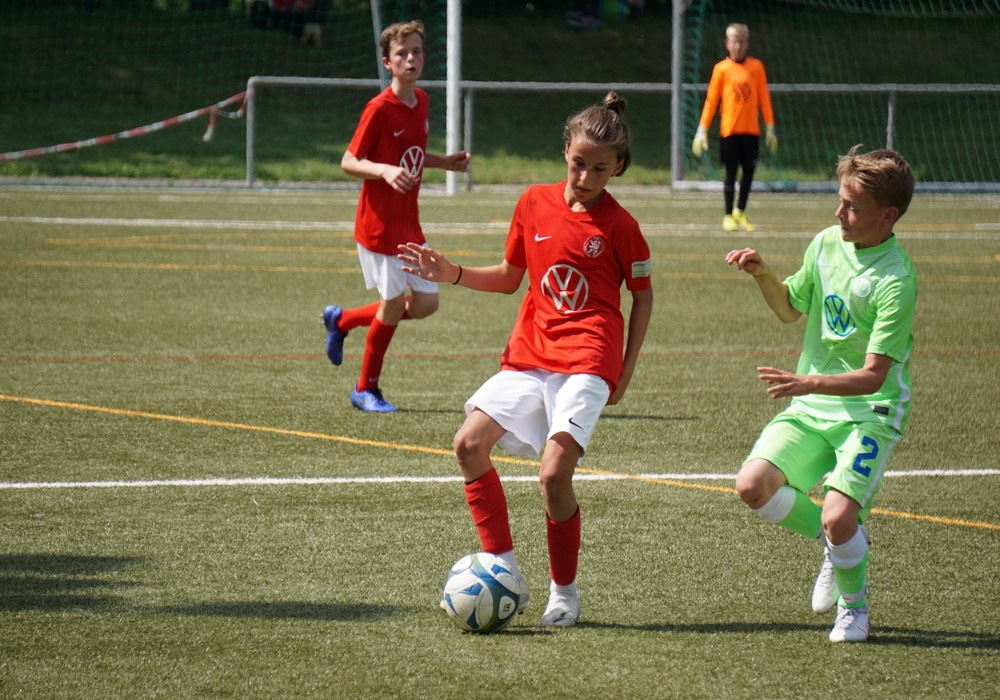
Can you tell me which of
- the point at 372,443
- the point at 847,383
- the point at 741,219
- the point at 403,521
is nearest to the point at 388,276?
the point at 372,443

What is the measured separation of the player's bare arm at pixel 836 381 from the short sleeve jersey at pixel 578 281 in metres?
0.58

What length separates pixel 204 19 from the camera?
30.3 meters

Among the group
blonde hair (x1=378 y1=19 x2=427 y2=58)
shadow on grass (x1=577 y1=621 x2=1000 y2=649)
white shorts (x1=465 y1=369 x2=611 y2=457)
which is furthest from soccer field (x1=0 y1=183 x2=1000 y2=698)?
blonde hair (x1=378 y1=19 x2=427 y2=58)

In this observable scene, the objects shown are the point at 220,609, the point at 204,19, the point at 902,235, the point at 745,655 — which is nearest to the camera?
the point at 745,655

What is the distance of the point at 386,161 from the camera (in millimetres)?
7262

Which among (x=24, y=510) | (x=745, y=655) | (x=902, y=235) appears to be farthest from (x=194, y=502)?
(x=902, y=235)

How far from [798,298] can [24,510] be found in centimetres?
296

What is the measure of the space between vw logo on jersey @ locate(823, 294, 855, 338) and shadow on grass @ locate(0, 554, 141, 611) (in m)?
2.33

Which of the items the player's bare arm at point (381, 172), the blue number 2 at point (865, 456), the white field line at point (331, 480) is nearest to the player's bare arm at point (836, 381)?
the blue number 2 at point (865, 456)

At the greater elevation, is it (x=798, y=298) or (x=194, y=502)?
(x=798, y=298)

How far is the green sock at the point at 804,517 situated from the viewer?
161 inches

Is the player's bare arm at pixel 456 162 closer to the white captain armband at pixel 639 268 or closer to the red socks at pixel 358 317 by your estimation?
the red socks at pixel 358 317

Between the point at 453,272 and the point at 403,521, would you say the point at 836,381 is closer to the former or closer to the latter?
the point at 453,272

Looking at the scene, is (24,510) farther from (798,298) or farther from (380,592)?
(798,298)
